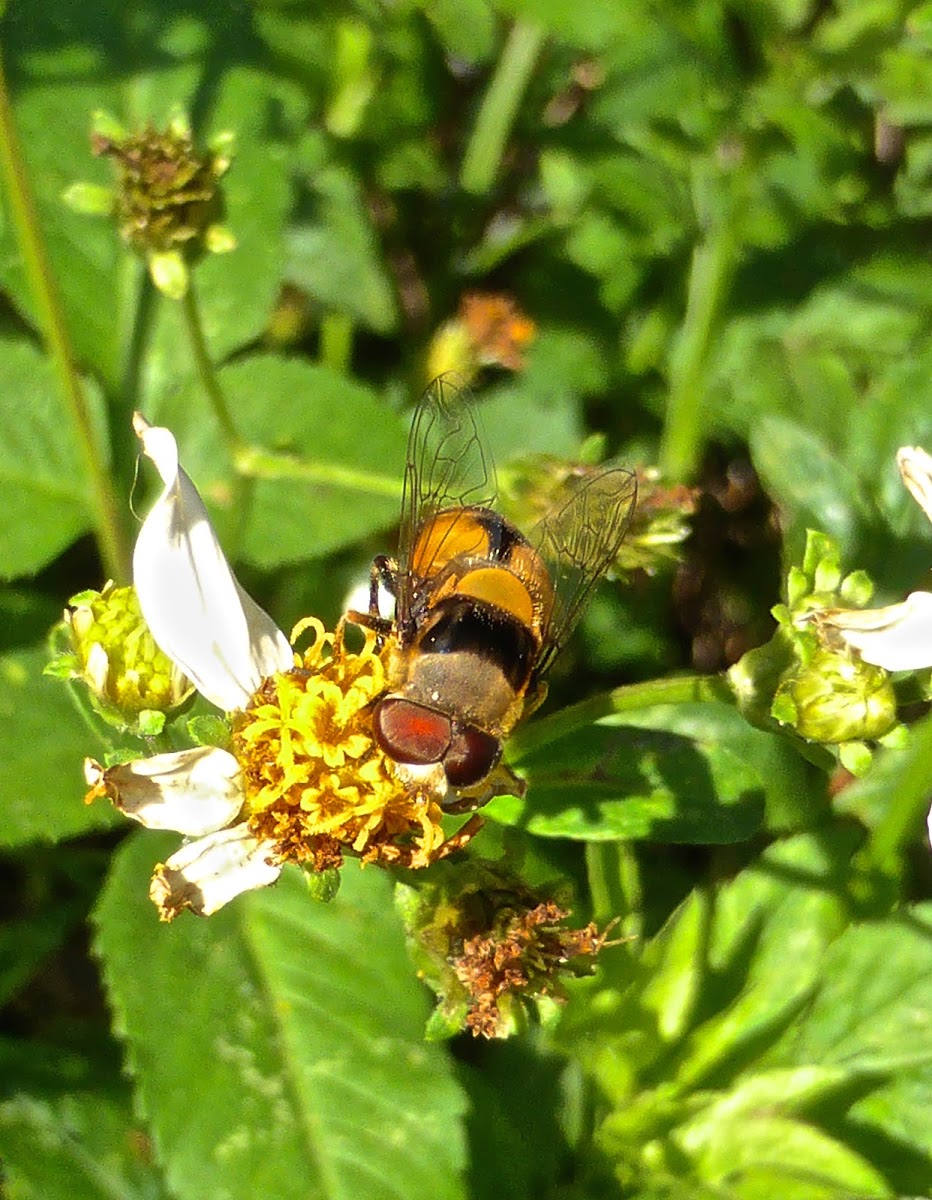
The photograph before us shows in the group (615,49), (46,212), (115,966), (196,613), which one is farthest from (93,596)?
(615,49)

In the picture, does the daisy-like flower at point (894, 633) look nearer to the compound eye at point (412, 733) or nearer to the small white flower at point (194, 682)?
the compound eye at point (412, 733)

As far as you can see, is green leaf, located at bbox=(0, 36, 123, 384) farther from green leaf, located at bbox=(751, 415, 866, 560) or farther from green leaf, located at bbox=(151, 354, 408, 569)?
green leaf, located at bbox=(751, 415, 866, 560)

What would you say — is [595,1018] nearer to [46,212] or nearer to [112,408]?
[112,408]

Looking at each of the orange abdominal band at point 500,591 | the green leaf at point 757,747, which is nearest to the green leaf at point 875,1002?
the green leaf at point 757,747

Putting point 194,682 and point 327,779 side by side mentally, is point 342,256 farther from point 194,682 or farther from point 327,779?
point 327,779

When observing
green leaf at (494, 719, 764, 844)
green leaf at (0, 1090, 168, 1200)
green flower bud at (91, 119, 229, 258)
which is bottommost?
green leaf at (0, 1090, 168, 1200)

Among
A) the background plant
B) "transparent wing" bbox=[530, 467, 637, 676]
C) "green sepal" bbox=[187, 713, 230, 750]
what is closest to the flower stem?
the background plant
